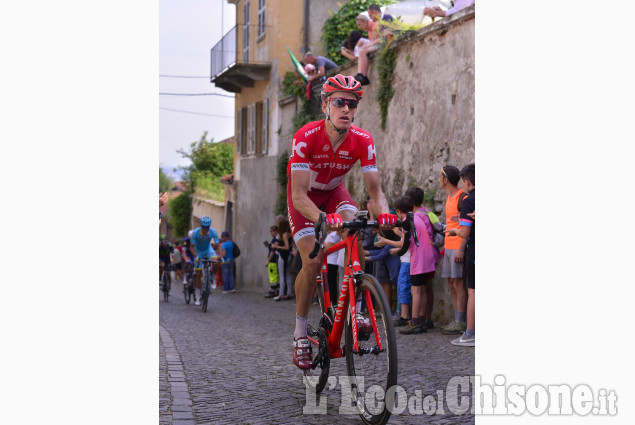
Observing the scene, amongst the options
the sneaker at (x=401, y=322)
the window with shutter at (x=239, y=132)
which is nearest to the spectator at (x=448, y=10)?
the sneaker at (x=401, y=322)

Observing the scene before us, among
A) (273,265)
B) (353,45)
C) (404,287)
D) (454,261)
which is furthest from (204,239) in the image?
(454,261)

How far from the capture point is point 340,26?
76.2ft

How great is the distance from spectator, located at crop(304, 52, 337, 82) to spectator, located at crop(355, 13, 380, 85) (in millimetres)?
3192

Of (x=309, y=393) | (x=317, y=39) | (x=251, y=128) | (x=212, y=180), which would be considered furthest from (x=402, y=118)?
(x=212, y=180)

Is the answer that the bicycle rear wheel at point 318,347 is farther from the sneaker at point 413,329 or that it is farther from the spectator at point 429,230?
the spectator at point 429,230

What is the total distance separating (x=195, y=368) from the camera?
7.51m

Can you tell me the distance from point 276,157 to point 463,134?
42.5 ft

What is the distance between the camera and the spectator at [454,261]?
9.48 metres

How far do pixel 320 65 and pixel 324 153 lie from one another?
14.3 metres

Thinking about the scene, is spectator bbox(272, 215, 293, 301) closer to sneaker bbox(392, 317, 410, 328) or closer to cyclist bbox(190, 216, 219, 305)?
cyclist bbox(190, 216, 219, 305)

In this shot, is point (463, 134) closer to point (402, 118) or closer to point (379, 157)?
point (402, 118)

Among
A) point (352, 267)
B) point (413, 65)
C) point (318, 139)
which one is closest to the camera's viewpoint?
point (352, 267)

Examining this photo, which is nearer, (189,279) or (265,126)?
(189,279)

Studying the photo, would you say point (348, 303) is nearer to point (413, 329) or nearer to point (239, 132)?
point (413, 329)
